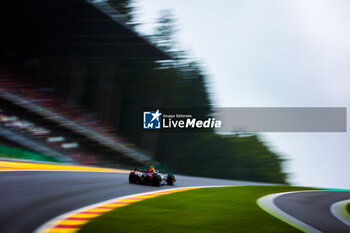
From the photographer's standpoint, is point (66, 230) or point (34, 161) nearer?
point (66, 230)

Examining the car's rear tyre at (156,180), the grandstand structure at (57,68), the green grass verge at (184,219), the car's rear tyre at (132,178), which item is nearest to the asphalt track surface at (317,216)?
the green grass verge at (184,219)

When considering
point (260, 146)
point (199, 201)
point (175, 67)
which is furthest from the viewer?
point (260, 146)

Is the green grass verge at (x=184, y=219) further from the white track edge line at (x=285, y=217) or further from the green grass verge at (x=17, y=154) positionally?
the green grass verge at (x=17, y=154)

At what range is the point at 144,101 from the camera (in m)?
33.3

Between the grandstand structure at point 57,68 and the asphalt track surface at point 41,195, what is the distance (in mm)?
7464

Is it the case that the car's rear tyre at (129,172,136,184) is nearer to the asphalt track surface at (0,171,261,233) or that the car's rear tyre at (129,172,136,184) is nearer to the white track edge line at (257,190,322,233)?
the asphalt track surface at (0,171,261,233)

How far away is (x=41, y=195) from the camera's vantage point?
679 centimetres

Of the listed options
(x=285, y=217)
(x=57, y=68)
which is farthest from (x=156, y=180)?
(x=57, y=68)

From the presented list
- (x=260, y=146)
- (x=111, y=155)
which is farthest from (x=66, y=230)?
(x=260, y=146)

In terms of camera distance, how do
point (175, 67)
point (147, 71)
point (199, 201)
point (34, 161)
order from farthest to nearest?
1. point (175, 67)
2. point (147, 71)
3. point (34, 161)
4. point (199, 201)

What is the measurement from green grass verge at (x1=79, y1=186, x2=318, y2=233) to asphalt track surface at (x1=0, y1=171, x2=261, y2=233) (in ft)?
2.37

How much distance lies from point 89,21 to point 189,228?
665 inches

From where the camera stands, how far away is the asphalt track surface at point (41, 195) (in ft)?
16.1

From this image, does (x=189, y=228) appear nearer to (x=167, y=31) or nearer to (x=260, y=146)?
(x=167, y=31)
